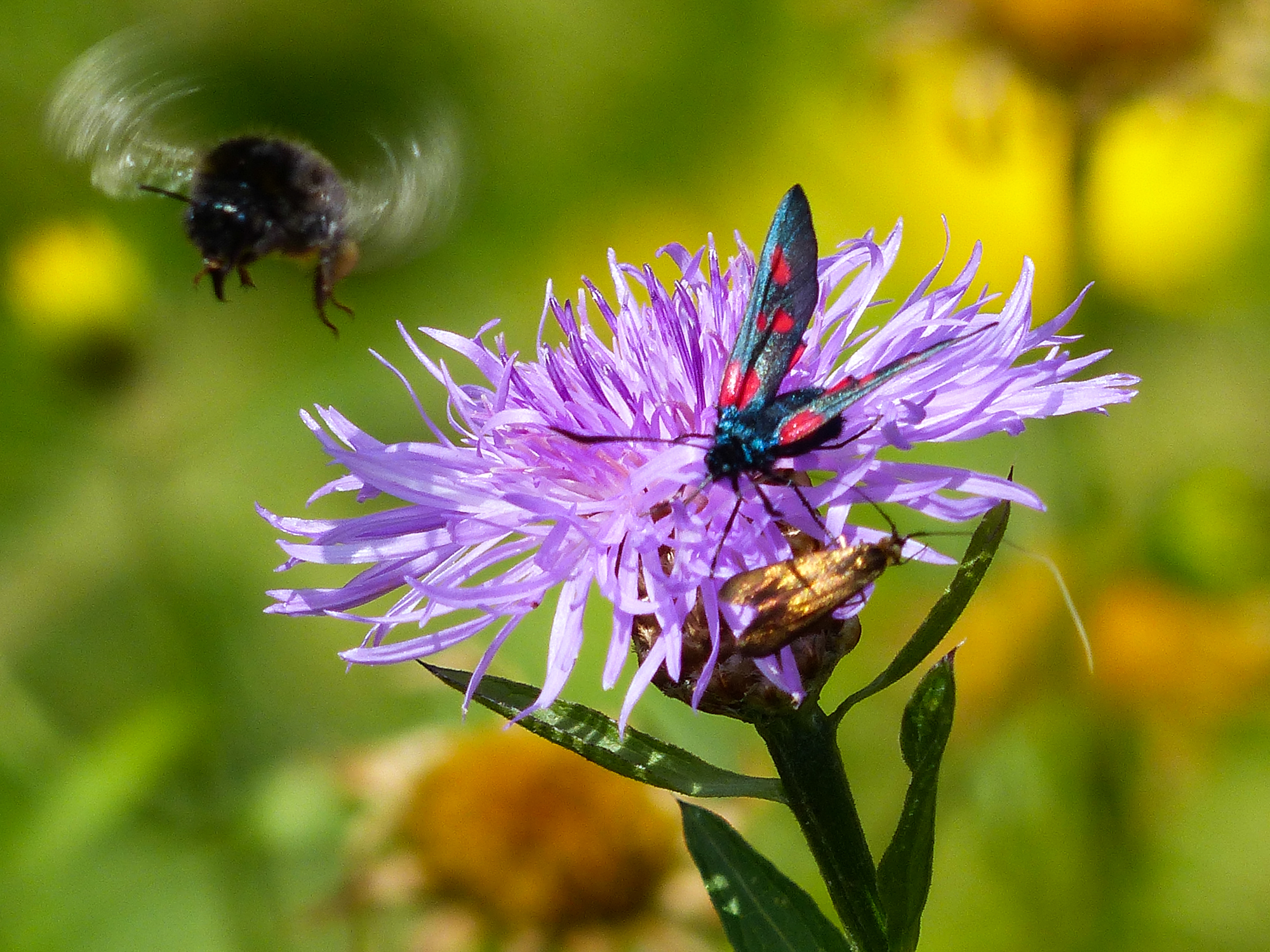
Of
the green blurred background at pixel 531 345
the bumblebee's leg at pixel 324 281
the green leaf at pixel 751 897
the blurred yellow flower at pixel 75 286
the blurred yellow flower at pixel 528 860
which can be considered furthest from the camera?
the blurred yellow flower at pixel 75 286

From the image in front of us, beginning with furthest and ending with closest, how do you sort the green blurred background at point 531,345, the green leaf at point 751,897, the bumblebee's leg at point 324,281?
the green blurred background at point 531,345
the bumblebee's leg at point 324,281
the green leaf at point 751,897

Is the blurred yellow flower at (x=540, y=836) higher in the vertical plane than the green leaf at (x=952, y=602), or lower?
lower

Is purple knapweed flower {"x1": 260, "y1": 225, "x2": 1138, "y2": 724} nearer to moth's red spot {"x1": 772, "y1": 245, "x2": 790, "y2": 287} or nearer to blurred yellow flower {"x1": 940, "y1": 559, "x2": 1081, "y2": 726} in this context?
moth's red spot {"x1": 772, "y1": 245, "x2": 790, "y2": 287}

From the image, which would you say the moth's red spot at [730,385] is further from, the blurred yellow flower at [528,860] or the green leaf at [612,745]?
the blurred yellow flower at [528,860]

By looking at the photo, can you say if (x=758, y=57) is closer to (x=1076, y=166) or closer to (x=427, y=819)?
(x=1076, y=166)

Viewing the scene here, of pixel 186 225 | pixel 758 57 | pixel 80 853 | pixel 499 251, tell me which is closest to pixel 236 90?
pixel 499 251

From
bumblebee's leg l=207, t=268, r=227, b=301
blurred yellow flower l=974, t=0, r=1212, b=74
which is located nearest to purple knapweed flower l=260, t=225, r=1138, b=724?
bumblebee's leg l=207, t=268, r=227, b=301

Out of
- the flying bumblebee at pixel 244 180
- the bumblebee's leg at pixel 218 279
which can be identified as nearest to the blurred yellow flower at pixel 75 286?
the flying bumblebee at pixel 244 180
